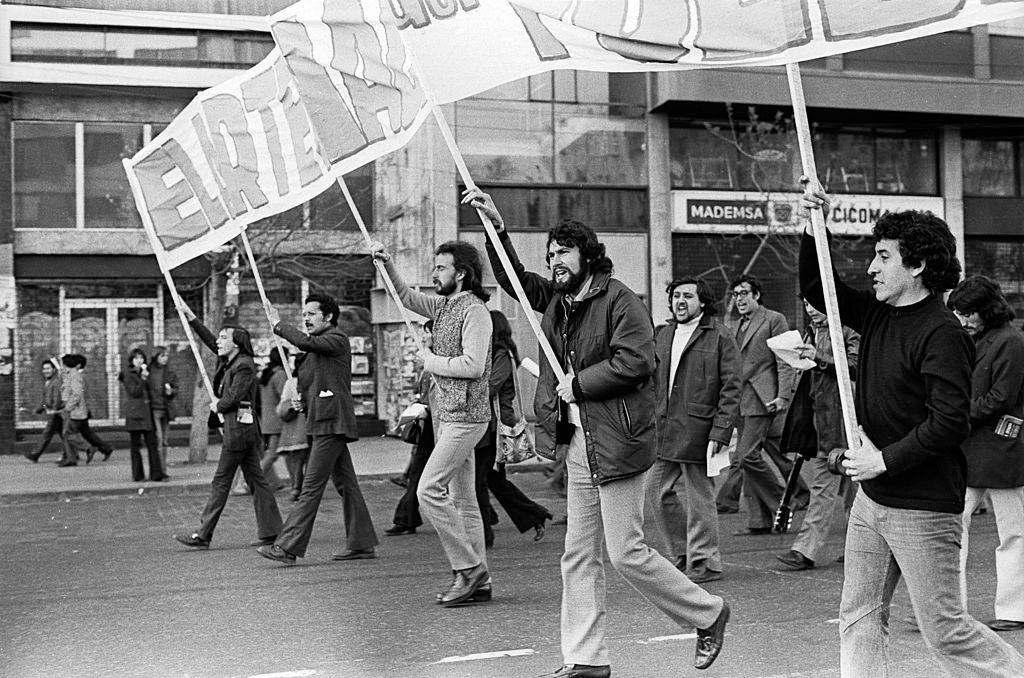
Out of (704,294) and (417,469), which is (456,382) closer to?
(704,294)

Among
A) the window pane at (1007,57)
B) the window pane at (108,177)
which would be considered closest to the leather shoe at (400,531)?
the window pane at (108,177)

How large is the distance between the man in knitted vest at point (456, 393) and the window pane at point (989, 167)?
21.5m

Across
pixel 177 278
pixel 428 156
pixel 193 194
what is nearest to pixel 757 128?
pixel 428 156

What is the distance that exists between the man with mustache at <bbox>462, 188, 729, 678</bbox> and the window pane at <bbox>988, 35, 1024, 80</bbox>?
897 inches

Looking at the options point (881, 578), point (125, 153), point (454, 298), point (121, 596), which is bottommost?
point (121, 596)

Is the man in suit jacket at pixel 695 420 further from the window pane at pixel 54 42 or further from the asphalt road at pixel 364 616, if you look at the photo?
the window pane at pixel 54 42

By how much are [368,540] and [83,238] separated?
46.2 ft

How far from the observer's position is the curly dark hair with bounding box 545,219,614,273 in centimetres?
553

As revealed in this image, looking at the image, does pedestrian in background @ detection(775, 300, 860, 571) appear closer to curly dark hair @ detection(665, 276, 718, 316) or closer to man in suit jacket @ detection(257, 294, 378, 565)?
curly dark hair @ detection(665, 276, 718, 316)

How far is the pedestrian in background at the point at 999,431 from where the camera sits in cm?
629

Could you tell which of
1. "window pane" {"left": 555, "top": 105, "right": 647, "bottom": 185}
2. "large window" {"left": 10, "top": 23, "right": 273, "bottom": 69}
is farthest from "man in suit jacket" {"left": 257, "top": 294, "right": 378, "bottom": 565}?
"window pane" {"left": 555, "top": 105, "right": 647, "bottom": 185}

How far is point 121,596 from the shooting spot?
776 centimetres

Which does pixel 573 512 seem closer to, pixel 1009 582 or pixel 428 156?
pixel 1009 582

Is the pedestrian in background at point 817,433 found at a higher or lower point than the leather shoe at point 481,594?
higher
